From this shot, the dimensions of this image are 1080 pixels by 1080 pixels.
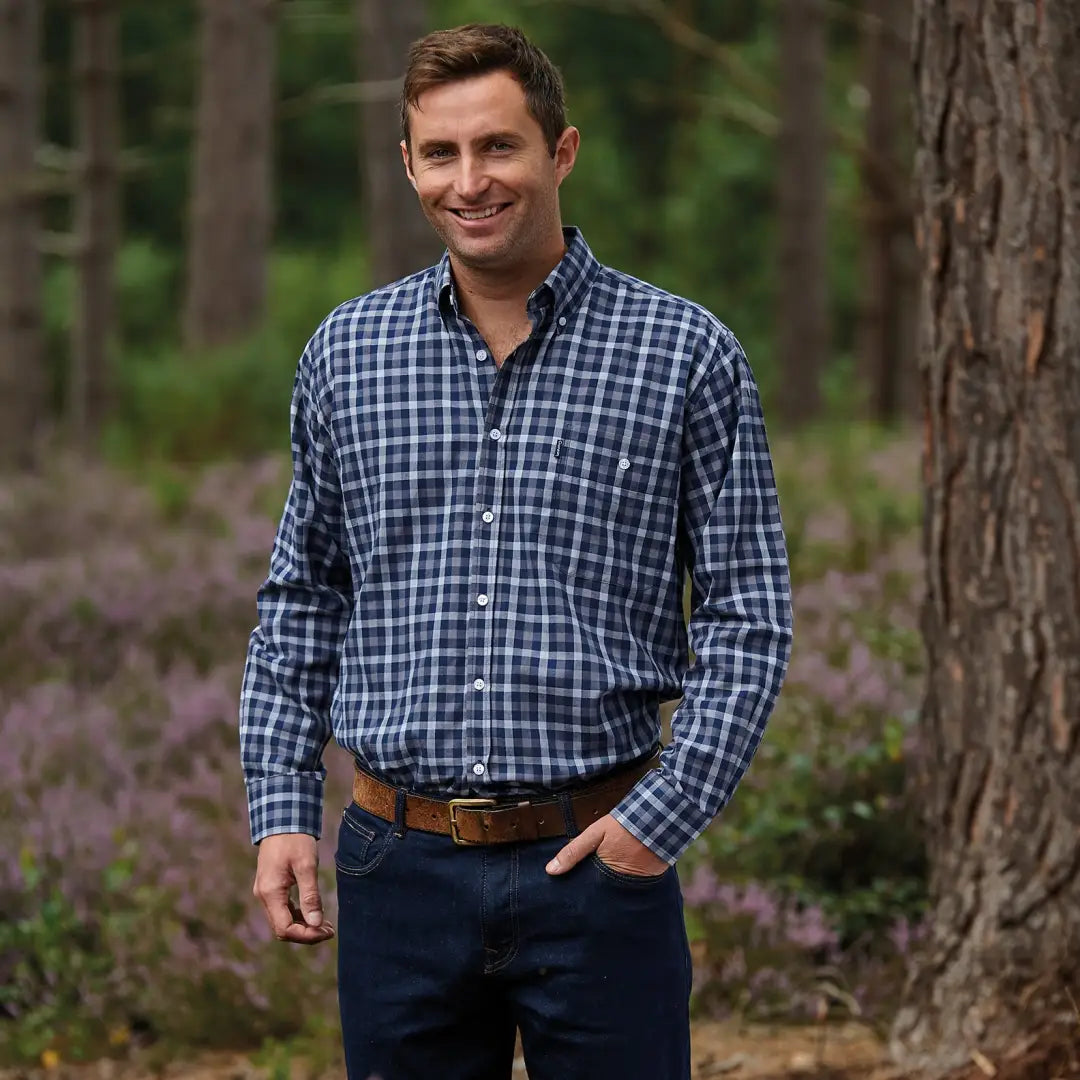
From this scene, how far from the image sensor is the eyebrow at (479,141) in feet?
8.79

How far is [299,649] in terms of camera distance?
115 inches

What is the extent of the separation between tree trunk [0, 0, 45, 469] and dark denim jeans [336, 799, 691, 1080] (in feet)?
32.8

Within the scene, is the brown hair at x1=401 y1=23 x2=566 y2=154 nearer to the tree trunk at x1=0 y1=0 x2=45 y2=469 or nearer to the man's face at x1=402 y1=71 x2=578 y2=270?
the man's face at x1=402 y1=71 x2=578 y2=270

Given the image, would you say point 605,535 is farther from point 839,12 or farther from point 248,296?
point 248,296

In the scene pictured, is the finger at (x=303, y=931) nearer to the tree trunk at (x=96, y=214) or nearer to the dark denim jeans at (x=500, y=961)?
the dark denim jeans at (x=500, y=961)

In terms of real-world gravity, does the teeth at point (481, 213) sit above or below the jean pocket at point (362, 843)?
above

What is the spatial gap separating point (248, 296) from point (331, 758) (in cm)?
1343

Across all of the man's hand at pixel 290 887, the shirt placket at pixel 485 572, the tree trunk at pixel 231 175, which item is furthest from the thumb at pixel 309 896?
the tree trunk at pixel 231 175

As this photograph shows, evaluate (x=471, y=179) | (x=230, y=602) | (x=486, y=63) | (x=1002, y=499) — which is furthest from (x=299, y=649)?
(x=230, y=602)

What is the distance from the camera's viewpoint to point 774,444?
12.0 meters

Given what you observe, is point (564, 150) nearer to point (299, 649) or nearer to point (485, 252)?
point (485, 252)

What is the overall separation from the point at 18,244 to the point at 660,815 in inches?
414

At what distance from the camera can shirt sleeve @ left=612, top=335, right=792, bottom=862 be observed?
8.69 feet

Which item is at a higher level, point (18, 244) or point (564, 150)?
point (564, 150)
